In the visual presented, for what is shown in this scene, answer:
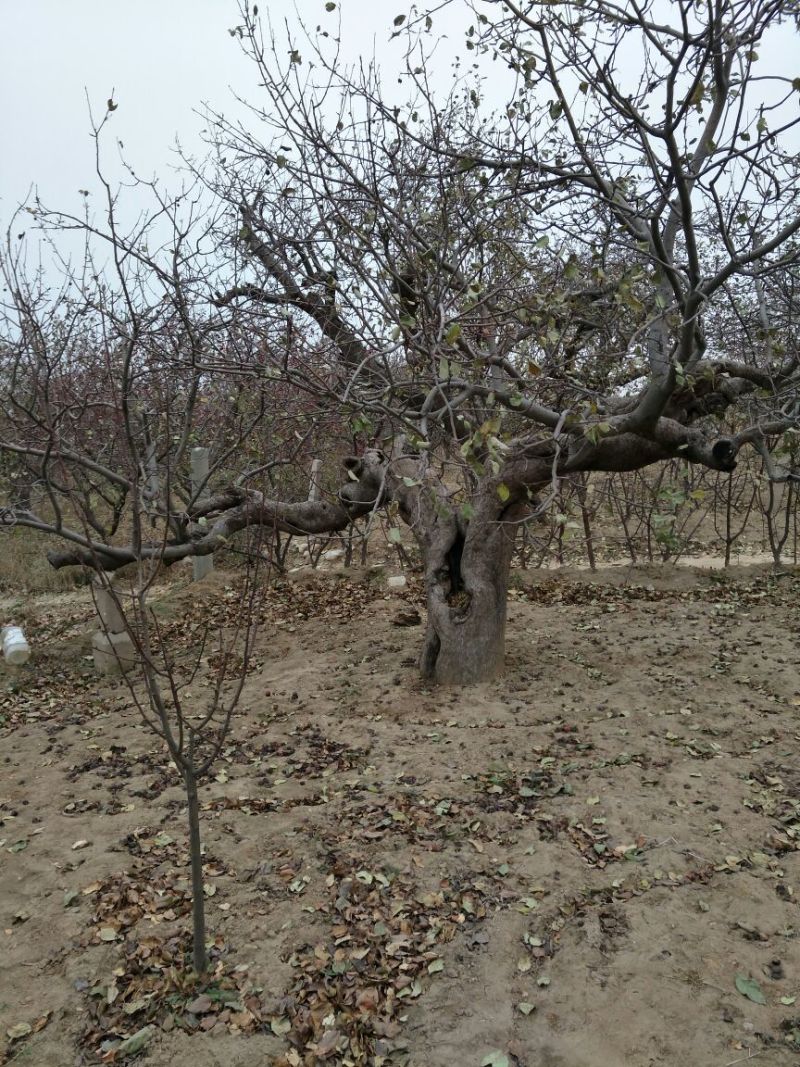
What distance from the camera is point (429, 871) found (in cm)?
303

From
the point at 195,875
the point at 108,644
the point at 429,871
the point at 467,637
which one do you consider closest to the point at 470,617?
the point at 467,637

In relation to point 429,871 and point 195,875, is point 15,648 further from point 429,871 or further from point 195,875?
point 429,871

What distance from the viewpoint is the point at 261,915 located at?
2828mm

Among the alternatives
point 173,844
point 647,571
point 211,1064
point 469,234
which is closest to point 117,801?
point 173,844

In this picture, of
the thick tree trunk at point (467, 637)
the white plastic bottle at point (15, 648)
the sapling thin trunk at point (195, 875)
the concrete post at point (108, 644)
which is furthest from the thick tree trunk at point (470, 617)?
the white plastic bottle at point (15, 648)

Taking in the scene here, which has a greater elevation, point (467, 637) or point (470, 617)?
point (470, 617)

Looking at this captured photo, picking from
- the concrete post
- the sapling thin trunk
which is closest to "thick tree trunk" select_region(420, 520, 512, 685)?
the concrete post

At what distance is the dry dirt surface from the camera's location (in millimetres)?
2314

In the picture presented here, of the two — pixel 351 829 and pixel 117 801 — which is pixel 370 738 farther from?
pixel 117 801

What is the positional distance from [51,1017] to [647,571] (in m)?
6.40

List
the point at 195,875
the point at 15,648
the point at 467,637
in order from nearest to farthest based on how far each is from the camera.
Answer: the point at 195,875 → the point at 467,637 → the point at 15,648

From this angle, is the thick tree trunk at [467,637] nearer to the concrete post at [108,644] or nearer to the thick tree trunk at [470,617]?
the thick tree trunk at [470,617]

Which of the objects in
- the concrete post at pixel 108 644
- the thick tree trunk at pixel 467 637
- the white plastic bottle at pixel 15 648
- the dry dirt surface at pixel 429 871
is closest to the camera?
the dry dirt surface at pixel 429 871

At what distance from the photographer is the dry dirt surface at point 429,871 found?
2314 mm
